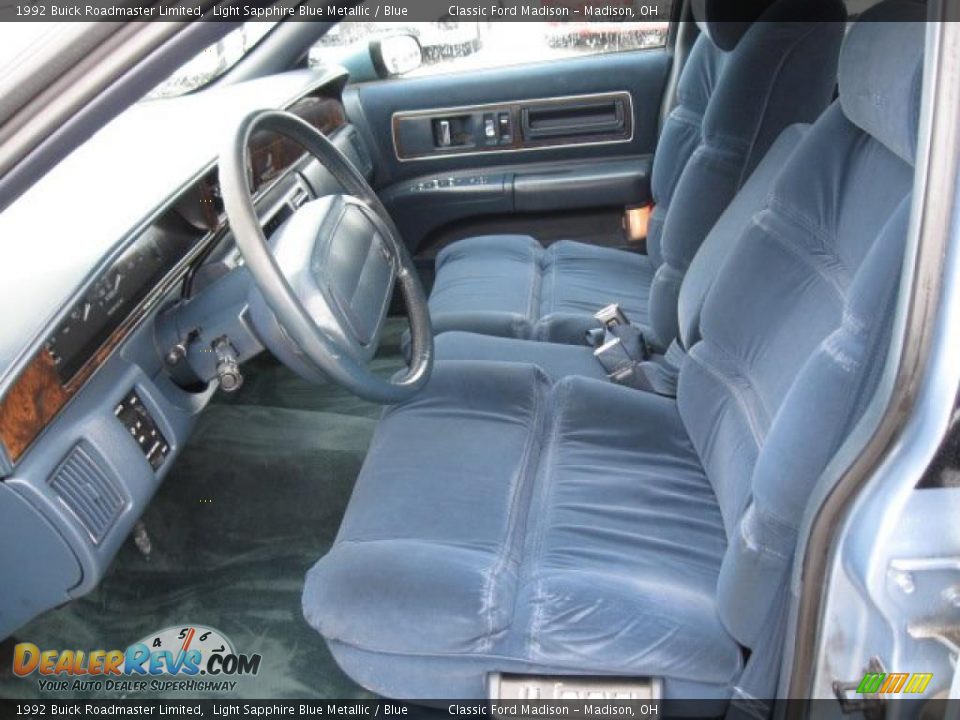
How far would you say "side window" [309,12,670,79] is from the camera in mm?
2641

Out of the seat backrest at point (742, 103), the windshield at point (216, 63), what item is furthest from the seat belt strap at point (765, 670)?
the windshield at point (216, 63)

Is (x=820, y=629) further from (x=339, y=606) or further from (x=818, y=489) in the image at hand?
(x=339, y=606)

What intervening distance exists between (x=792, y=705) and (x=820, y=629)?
118 mm

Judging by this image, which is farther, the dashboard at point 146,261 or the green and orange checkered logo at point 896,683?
the dashboard at point 146,261

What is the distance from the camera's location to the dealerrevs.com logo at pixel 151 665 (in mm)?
1548

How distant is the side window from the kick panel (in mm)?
133

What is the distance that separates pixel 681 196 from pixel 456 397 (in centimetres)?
61

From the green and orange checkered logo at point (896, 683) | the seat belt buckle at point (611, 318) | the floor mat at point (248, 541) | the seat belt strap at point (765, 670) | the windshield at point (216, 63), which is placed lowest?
the floor mat at point (248, 541)

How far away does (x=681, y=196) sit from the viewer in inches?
71.8

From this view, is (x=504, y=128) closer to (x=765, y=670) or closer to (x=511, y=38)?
(x=511, y=38)

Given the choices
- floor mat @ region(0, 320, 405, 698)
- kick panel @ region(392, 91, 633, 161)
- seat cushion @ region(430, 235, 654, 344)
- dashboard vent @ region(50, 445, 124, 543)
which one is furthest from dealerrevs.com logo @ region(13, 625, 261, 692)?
kick panel @ region(392, 91, 633, 161)

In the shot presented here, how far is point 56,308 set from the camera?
4.17ft

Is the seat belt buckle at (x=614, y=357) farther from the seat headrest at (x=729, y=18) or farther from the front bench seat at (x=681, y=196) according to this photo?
the seat headrest at (x=729, y=18)

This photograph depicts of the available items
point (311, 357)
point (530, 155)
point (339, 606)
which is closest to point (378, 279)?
point (311, 357)
